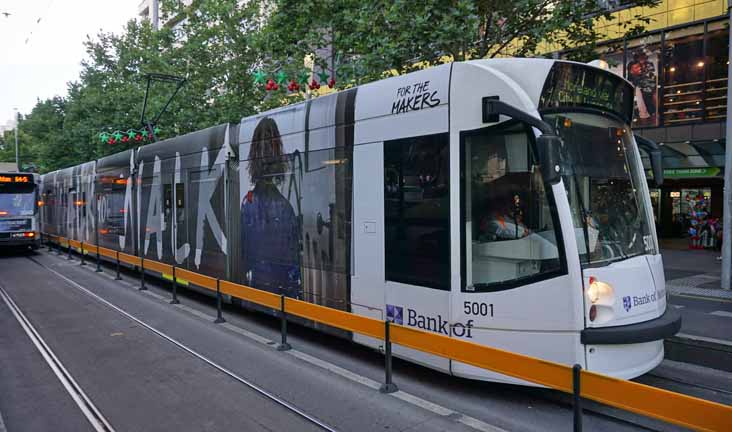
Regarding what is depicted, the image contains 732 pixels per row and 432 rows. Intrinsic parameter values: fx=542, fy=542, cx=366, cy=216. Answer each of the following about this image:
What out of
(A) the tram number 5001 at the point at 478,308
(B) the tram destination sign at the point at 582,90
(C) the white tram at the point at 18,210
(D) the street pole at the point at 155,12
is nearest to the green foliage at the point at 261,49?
(B) the tram destination sign at the point at 582,90

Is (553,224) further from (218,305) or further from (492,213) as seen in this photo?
(218,305)

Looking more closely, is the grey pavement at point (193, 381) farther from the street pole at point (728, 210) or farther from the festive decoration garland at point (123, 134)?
the festive decoration garland at point (123, 134)

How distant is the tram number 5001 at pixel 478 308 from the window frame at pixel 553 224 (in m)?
0.13

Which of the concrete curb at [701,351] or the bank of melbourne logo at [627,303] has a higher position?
the bank of melbourne logo at [627,303]

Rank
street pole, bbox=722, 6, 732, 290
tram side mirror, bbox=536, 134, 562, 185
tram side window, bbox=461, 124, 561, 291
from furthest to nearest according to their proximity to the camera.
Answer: street pole, bbox=722, 6, 732, 290
tram side window, bbox=461, 124, 561, 291
tram side mirror, bbox=536, 134, 562, 185

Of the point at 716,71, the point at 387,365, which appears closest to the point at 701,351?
the point at 387,365

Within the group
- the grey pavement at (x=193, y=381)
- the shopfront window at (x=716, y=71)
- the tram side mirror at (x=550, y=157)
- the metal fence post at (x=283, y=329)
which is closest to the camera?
the tram side mirror at (x=550, y=157)

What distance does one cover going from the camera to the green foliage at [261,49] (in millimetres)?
12109

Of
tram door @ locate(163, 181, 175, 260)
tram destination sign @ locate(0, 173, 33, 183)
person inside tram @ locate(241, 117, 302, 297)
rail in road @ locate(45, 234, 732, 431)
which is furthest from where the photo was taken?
tram destination sign @ locate(0, 173, 33, 183)

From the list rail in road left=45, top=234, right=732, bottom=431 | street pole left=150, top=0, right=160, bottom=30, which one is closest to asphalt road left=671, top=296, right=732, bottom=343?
rail in road left=45, top=234, right=732, bottom=431

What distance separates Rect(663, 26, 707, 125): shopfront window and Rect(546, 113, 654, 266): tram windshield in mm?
16014

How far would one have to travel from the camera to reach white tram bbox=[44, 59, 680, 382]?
16.0 ft

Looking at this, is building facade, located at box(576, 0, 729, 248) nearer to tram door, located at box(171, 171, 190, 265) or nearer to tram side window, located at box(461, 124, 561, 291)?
tram door, located at box(171, 171, 190, 265)

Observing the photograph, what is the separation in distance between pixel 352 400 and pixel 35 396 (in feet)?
11.4
